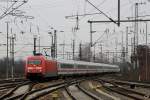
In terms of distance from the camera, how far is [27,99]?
23922 mm

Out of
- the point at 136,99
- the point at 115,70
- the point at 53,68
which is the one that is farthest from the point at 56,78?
the point at 115,70

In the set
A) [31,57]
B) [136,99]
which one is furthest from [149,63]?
[136,99]

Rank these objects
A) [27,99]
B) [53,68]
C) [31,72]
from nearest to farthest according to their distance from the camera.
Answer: [27,99], [31,72], [53,68]

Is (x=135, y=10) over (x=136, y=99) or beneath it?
over

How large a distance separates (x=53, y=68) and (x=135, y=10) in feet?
40.0

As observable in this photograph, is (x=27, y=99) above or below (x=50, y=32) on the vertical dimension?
below

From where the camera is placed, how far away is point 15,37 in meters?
80.6

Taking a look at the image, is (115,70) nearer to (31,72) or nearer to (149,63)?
(149,63)

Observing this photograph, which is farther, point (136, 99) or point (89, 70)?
point (89, 70)

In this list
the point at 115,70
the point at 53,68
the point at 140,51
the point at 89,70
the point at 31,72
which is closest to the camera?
the point at 31,72

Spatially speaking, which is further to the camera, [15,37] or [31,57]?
[15,37]

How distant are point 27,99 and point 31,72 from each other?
2743 centimetres

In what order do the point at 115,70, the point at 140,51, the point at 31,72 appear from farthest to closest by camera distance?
the point at 115,70 < the point at 140,51 < the point at 31,72

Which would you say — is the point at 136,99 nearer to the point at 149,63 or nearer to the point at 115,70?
the point at 149,63
